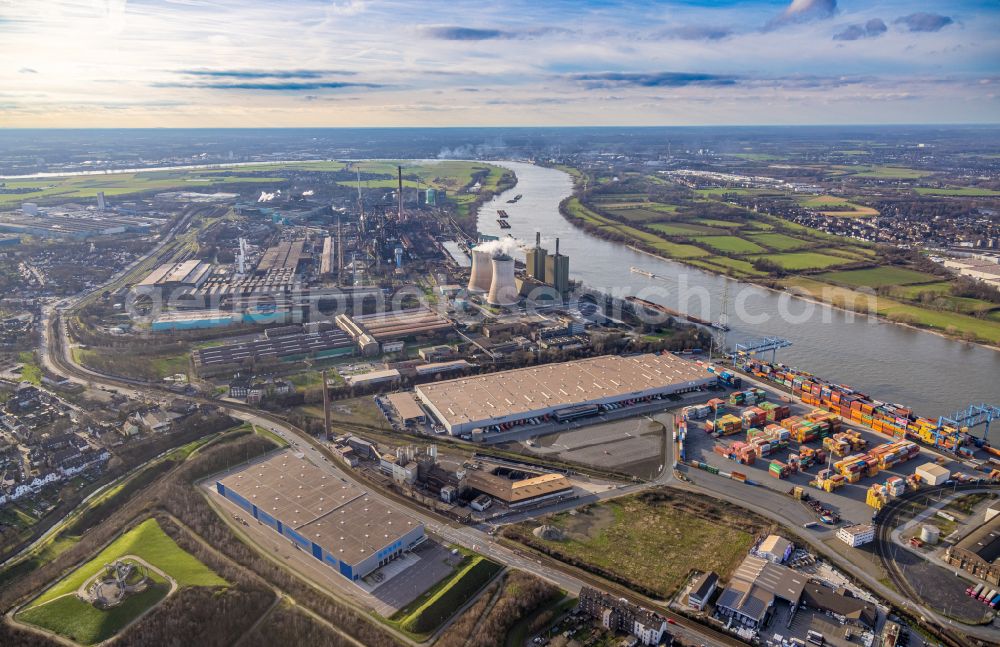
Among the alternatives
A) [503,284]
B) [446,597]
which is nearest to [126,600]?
[446,597]

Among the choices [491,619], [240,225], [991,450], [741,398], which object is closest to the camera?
[491,619]

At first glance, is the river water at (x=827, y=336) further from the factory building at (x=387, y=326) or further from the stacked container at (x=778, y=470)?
the factory building at (x=387, y=326)

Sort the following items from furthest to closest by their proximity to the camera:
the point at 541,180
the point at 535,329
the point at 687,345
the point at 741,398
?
1. the point at 541,180
2. the point at 535,329
3. the point at 687,345
4. the point at 741,398

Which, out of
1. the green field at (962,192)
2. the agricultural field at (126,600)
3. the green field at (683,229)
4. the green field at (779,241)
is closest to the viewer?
the agricultural field at (126,600)

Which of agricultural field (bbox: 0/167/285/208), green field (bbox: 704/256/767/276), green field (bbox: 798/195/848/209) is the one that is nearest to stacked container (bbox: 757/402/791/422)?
green field (bbox: 704/256/767/276)

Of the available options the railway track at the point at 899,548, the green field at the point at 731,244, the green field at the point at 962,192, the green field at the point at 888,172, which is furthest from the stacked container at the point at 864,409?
the green field at the point at 888,172

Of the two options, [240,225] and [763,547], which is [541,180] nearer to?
[240,225]

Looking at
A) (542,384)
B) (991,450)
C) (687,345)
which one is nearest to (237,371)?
(542,384)
